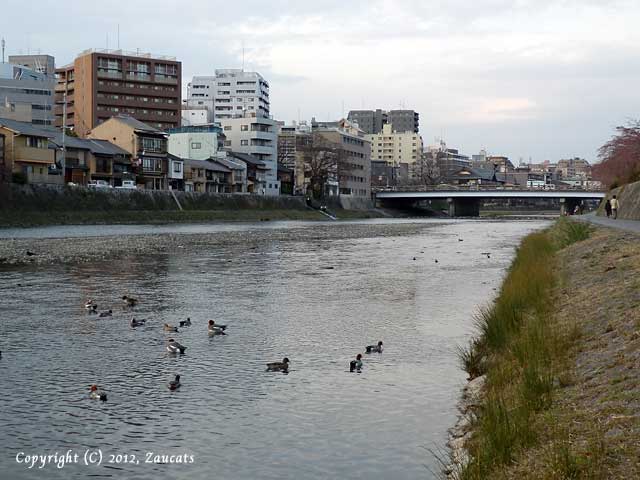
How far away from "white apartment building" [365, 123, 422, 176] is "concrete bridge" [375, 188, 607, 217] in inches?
2473

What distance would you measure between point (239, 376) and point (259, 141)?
8984 cm

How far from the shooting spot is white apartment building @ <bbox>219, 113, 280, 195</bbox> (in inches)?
3883

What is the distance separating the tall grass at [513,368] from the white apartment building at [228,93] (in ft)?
398

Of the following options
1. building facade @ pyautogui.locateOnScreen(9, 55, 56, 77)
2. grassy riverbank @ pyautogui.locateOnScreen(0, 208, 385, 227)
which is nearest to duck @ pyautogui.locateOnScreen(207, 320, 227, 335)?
grassy riverbank @ pyautogui.locateOnScreen(0, 208, 385, 227)

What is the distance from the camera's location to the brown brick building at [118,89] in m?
94.7

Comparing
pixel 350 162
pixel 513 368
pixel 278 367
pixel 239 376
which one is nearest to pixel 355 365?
pixel 278 367

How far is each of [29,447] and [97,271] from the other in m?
17.8

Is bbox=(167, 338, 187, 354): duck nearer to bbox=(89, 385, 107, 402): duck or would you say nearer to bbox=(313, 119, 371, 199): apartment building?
bbox=(89, 385, 107, 402): duck

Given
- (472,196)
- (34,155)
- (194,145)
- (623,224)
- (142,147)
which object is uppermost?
(194,145)

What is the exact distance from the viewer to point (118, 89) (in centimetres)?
9606

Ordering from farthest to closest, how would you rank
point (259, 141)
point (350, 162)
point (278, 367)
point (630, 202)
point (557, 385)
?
1. point (350, 162)
2. point (259, 141)
3. point (630, 202)
4. point (278, 367)
5. point (557, 385)

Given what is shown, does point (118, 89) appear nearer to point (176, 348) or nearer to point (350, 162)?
point (350, 162)

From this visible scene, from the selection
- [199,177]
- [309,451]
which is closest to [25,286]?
[309,451]

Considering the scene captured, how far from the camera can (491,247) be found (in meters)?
39.0
